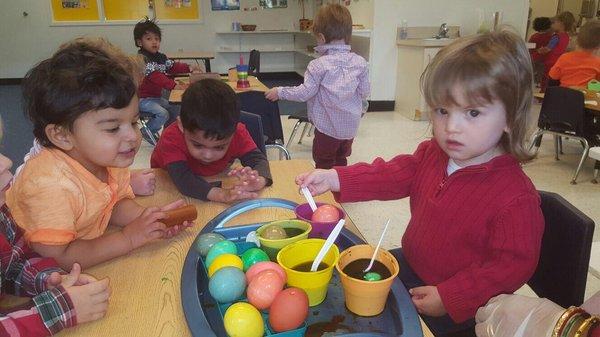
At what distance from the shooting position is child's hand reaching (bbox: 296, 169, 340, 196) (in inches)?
46.1

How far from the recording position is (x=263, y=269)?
77 centimetres

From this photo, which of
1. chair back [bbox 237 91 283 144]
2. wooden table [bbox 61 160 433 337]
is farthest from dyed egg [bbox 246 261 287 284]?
chair back [bbox 237 91 283 144]

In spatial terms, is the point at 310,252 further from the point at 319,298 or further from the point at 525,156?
the point at 525,156

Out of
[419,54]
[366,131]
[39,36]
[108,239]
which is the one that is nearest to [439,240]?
[108,239]

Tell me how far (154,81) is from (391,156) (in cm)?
229

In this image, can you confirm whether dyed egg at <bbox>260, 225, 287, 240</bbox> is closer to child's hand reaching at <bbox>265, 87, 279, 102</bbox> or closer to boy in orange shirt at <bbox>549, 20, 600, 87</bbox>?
child's hand reaching at <bbox>265, 87, 279, 102</bbox>

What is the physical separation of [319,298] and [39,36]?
9.42m

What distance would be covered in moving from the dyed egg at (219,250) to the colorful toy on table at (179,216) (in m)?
0.17

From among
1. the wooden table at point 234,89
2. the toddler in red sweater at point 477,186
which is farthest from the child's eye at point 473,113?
the wooden table at point 234,89

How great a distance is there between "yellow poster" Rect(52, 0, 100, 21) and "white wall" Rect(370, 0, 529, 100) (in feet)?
19.0

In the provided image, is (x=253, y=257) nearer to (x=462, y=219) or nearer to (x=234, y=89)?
(x=462, y=219)

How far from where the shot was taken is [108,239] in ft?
3.09

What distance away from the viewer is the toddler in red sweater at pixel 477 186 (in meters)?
0.94

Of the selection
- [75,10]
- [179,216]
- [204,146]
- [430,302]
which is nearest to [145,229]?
[179,216]
